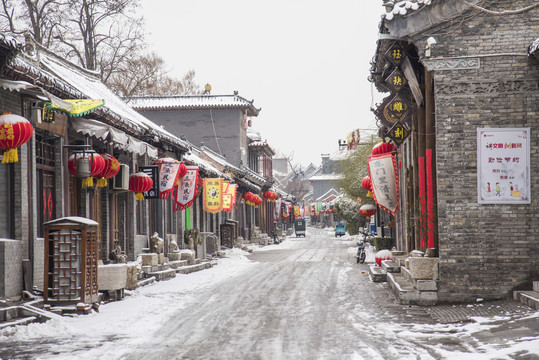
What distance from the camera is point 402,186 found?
1964 centimetres

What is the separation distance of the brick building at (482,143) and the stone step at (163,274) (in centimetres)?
853

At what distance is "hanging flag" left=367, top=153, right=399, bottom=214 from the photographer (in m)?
17.7

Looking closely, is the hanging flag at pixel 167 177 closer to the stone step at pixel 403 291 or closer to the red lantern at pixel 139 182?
the red lantern at pixel 139 182

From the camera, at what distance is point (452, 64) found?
40.4ft

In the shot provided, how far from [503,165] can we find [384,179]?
5.79m

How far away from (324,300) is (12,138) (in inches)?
268

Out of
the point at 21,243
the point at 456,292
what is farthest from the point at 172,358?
the point at 456,292

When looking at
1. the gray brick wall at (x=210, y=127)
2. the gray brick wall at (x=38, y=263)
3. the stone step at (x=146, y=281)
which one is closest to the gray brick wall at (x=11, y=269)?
the gray brick wall at (x=38, y=263)

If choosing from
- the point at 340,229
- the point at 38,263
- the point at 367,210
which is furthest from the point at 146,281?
the point at 340,229

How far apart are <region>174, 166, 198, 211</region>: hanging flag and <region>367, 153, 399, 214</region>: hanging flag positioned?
6391 millimetres

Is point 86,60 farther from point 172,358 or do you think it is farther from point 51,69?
point 172,358

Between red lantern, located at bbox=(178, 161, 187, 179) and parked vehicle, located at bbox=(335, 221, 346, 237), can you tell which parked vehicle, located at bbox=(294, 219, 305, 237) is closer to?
parked vehicle, located at bbox=(335, 221, 346, 237)

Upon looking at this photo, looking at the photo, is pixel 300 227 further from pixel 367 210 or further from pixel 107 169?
pixel 107 169

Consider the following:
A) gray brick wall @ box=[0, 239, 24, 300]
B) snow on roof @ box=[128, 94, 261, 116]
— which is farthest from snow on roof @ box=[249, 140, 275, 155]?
gray brick wall @ box=[0, 239, 24, 300]
